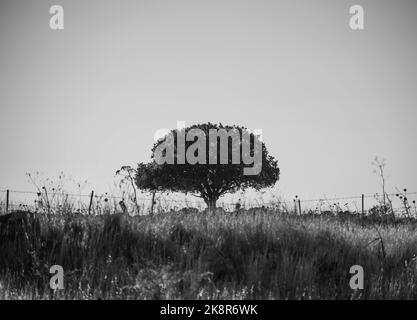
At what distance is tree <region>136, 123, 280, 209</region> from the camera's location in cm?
4181

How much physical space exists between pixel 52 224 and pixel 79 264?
186 cm

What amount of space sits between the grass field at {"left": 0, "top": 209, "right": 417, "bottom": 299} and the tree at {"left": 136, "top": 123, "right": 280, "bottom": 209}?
3074 cm

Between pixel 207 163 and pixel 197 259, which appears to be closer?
pixel 197 259

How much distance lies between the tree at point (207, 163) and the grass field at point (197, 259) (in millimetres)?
30740

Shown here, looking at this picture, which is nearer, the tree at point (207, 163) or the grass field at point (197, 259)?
the grass field at point (197, 259)

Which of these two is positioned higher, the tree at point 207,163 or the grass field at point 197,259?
the tree at point 207,163

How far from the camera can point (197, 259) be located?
786 centimetres

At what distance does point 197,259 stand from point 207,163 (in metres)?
34.1

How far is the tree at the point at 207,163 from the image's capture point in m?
41.8

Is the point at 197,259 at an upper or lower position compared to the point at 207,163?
lower

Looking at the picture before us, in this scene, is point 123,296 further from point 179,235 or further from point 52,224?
point 52,224

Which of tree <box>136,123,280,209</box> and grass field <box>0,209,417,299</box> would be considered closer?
grass field <box>0,209,417,299</box>
